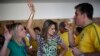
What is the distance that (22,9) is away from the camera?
735 centimetres

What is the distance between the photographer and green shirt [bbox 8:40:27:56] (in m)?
2.97

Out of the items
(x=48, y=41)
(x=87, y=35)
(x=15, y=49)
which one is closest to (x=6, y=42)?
(x=15, y=49)

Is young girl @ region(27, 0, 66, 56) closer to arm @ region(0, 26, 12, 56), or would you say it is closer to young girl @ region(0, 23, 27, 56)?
young girl @ region(0, 23, 27, 56)

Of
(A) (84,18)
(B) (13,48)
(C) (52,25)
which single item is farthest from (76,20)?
(B) (13,48)

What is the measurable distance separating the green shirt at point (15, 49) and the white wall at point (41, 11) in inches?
167

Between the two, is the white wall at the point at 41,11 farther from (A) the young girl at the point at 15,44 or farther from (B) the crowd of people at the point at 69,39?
(A) the young girl at the point at 15,44

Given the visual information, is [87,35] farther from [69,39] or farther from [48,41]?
[48,41]

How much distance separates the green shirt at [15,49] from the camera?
297cm

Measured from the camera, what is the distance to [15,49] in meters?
3.01

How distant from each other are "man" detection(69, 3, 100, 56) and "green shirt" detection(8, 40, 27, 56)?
68 centimetres

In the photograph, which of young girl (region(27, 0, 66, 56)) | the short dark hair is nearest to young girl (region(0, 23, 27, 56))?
young girl (region(27, 0, 66, 56))

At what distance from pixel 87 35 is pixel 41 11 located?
15.6 feet

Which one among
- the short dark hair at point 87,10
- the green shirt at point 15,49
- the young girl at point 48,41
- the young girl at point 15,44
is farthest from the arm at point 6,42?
the short dark hair at point 87,10

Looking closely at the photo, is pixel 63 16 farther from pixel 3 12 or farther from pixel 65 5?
pixel 3 12
